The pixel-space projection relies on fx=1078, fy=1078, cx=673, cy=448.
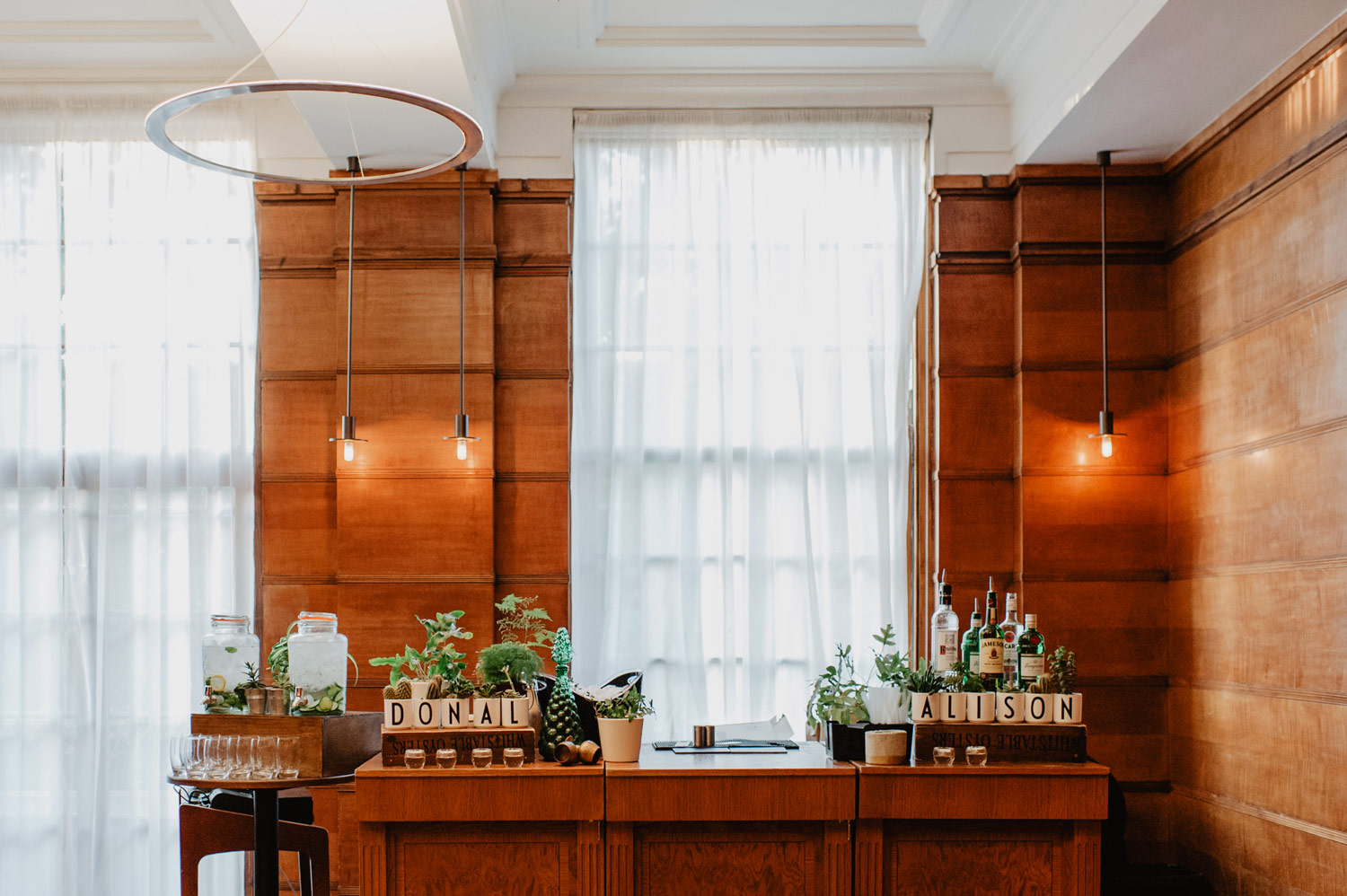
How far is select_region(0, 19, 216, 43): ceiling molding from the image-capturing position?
4.43 meters

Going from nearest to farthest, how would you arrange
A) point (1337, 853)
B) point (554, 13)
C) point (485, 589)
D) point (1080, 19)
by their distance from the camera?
point (1337, 853) < point (1080, 19) < point (554, 13) < point (485, 589)

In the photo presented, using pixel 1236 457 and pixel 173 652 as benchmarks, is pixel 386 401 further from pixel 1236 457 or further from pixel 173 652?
pixel 1236 457

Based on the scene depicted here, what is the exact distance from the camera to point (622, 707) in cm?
328

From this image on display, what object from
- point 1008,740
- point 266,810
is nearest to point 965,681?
point 1008,740

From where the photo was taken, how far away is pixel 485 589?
4.60 m

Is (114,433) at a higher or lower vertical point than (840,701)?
higher

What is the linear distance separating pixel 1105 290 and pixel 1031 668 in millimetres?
1903

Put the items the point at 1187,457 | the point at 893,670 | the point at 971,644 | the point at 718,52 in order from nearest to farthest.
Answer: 1. the point at 893,670
2. the point at 971,644
3. the point at 1187,457
4. the point at 718,52

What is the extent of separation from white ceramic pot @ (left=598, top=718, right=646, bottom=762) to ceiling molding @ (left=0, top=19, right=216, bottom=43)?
3.31 metres

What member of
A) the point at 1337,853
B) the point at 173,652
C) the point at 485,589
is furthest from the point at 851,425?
the point at 173,652

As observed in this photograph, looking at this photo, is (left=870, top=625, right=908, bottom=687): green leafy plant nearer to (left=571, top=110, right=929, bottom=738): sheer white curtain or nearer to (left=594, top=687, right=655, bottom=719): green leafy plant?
(left=594, top=687, right=655, bottom=719): green leafy plant

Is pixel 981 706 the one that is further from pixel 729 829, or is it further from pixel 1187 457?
pixel 1187 457

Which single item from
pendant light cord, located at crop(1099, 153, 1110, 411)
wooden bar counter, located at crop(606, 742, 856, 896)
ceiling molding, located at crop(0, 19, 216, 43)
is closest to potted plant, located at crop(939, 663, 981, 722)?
wooden bar counter, located at crop(606, 742, 856, 896)

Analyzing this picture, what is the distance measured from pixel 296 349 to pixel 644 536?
1.75 meters
